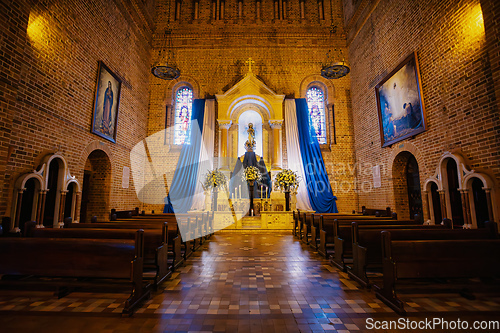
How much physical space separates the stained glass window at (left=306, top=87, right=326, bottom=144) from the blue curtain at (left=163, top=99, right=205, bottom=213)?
232 inches

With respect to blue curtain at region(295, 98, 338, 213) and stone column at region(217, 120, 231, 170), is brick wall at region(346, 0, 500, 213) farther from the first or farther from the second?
stone column at region(217, 120, 231, 170)

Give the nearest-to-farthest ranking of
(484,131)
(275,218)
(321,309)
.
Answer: (321,309) < (484,131) < (275,218)

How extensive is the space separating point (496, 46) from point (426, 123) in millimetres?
2649

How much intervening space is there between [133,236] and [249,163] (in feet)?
28.0

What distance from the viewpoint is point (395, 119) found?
8.78 m

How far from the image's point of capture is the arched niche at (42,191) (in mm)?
5281

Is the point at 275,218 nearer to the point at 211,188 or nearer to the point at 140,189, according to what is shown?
the point at 211,188

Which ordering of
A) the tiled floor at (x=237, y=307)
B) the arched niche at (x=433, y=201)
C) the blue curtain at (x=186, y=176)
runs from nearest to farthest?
the tiled floor at (x=237, y=307)
the arched niche at (x=433, y=201)
the blue curtain at (x=186, y=176)

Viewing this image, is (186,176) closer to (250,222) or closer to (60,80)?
(250,222)

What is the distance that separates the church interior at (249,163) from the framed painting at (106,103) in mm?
77

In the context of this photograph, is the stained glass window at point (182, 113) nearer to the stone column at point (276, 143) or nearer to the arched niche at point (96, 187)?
the arched niche at point (96, 187)

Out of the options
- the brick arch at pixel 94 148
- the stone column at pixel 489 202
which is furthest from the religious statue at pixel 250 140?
the stone column at pixel 489 202

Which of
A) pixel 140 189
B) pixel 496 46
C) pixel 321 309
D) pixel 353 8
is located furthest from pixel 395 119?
pixel 140 189

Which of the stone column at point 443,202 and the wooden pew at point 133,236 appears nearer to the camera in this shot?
the wooden pew at point 133,236
